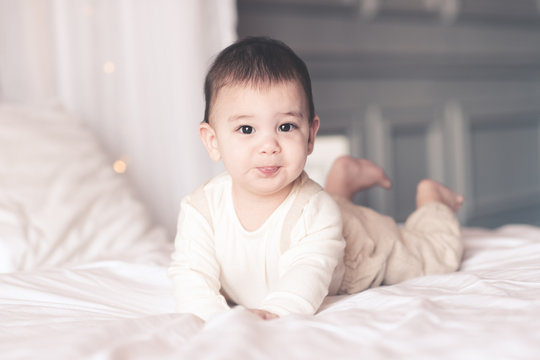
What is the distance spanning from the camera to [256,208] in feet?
3.18

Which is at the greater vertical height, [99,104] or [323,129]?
[99,104]

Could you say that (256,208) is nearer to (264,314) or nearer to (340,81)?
(264,314)

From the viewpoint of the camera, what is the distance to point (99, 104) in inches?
64.9

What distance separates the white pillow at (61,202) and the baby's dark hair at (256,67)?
0.45m

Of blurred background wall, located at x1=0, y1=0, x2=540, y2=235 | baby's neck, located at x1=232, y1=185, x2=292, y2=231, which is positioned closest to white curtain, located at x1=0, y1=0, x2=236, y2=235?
blurred background wall, located at x1=0, y1=0, x2=540, y2=235

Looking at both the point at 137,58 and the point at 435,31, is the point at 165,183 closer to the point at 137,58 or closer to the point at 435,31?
the point at 137,58

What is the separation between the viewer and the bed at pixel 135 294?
61 centimetres

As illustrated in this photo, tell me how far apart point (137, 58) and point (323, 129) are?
82 centimetres

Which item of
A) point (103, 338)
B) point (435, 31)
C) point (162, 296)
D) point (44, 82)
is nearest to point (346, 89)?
point (435, 31)

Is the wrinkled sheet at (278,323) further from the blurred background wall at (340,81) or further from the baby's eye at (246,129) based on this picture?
the blurred background wall at (340,81)

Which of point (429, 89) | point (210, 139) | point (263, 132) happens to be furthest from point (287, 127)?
point (429, 89)

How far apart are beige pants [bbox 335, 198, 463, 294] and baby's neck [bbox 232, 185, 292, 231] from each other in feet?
0.62

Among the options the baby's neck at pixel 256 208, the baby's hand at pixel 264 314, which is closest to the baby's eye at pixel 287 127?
the baby's neck at pixel 256 208

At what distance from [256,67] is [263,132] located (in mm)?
98
